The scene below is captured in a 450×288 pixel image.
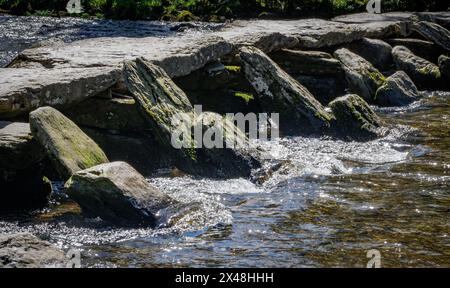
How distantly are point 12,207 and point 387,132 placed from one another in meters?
7.05

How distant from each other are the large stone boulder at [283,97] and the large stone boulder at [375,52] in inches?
214

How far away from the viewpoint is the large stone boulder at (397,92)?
15.3 meters

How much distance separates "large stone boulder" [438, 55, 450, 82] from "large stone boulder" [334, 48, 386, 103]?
99.4 inches

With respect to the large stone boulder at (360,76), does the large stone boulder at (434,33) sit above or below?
above

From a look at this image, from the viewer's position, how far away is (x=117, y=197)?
7.70m

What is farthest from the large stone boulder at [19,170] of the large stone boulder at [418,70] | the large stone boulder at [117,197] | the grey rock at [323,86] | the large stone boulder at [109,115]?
the large stone boulder at [418,70]

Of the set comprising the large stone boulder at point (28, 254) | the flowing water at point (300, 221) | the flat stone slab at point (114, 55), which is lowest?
the flowing water at point (300, 221)

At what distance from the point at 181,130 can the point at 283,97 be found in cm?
318

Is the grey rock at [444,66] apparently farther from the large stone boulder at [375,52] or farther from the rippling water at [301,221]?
the rippling water at [301,221]

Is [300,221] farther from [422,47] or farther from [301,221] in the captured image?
[422,47]

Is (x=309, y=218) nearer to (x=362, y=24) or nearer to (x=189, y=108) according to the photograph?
(x=189, y=108)

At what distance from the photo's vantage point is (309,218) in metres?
8.11

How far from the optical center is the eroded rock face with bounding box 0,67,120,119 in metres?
9.23
